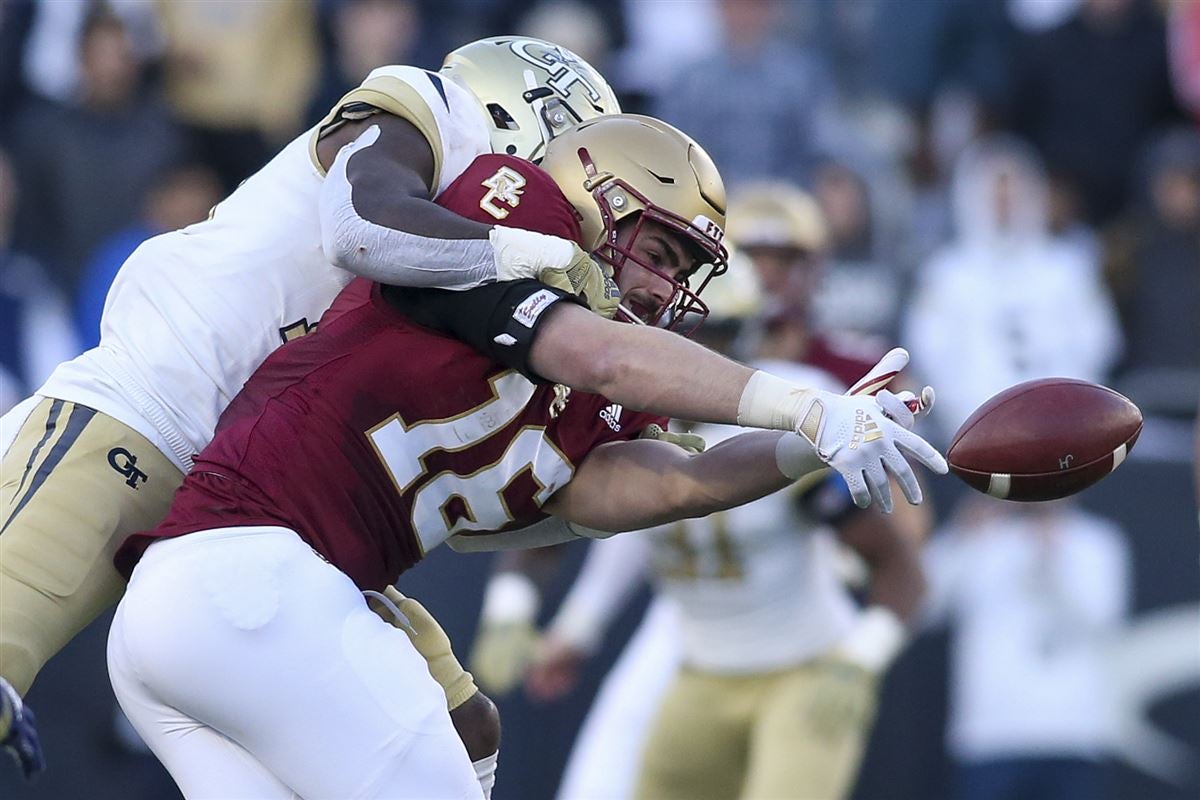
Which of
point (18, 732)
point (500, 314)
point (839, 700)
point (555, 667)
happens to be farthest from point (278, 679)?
point (555, 667)

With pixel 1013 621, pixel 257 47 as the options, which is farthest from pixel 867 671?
pixel 257 47

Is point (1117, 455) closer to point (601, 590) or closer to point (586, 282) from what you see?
point (586, 282)

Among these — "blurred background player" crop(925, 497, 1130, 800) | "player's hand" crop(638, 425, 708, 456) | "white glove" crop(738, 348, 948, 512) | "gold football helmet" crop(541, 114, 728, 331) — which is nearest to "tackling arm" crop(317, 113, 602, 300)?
"gold football helmet" crop(541, 114, 728, 331)

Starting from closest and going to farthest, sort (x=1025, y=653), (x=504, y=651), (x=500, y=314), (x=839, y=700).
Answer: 1. (x=500, y=314)
2. (x=839, y=700)
3. (x=504, y=651)
4. (x=1025, y=653)

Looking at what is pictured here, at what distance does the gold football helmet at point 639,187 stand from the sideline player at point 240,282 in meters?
0.16

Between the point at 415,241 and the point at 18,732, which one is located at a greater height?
the point at 415,241

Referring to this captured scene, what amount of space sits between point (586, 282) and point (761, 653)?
277cm

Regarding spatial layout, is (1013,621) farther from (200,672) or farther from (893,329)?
(200,672)

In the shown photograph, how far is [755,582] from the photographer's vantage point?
19.0 feet

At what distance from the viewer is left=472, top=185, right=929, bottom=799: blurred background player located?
561cm

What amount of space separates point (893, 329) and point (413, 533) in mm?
4164

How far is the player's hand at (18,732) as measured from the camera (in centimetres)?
304

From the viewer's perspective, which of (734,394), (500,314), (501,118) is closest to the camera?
(734,394)

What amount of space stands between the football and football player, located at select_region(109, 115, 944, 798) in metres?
0.30
